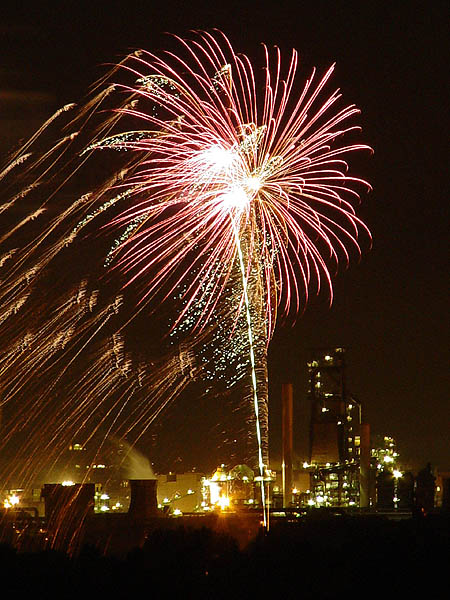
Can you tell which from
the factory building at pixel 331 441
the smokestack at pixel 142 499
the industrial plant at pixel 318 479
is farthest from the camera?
the factory building at pixel 331 441

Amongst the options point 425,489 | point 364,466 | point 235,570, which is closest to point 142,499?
point 235,570

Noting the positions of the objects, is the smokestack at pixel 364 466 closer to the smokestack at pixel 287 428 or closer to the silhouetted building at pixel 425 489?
the smokestack at pixel 287 428

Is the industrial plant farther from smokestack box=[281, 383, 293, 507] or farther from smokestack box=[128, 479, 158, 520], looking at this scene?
smokestack box=[128, 479, 158, 520]

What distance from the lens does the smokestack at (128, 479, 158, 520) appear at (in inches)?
685

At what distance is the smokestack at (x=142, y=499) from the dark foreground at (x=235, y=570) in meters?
1.60

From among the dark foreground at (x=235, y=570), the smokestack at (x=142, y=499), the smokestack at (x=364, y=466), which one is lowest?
the dark foreground at (x=235, y=570)

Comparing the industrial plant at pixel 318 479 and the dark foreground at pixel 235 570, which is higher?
the industrial plant at pixel 318 479

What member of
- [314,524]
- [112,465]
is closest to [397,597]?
[314,524]

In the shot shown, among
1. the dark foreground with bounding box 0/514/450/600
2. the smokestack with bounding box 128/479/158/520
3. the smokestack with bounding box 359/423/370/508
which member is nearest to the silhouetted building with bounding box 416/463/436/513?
the dark foreground with bounding box 0/514/450/600

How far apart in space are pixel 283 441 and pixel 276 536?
34124mm

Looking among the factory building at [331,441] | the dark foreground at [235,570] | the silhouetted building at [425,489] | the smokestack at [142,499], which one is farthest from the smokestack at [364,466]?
the dark foreground at [235,570]

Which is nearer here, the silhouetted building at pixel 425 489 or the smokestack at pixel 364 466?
the silhouetted building at pixel 425 489

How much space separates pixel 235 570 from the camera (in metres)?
12.9

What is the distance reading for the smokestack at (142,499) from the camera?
17.4 metres
